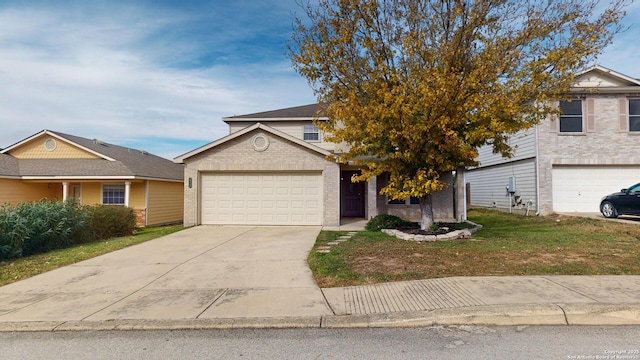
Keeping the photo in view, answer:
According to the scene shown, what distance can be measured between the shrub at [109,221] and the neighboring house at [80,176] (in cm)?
374

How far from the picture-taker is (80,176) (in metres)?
16.8

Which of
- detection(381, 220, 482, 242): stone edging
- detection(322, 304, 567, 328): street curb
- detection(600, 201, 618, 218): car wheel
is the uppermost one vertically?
detection(600, 201, 618, 218): car wheel

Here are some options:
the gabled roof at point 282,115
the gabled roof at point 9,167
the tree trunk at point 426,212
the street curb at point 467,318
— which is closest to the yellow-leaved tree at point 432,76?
the tree trunk at point 426,212

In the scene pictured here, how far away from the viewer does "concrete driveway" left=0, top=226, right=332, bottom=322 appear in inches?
200

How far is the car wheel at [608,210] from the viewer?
14.0m

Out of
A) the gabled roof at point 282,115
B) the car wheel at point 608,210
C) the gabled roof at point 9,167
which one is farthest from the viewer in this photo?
the gabled roof at point 282,115

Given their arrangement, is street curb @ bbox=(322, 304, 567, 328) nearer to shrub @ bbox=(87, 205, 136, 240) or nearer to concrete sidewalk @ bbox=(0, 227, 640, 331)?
concrete sidewalk @ bbox=(0, 227, 640, 331)

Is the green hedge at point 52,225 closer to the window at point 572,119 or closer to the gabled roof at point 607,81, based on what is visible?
the window at point 572,119

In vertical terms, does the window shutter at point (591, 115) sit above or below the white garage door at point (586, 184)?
above

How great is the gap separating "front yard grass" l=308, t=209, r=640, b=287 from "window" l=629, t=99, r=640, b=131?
288 inches

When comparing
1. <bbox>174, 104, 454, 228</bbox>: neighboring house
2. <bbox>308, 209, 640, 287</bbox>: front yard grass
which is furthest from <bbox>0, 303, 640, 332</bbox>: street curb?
<bbox>174, 104, 454, 228</bbox>: neighboring house

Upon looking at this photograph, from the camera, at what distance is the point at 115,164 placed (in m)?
17.5

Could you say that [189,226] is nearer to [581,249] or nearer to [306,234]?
[306,234]

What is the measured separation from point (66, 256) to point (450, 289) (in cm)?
904
